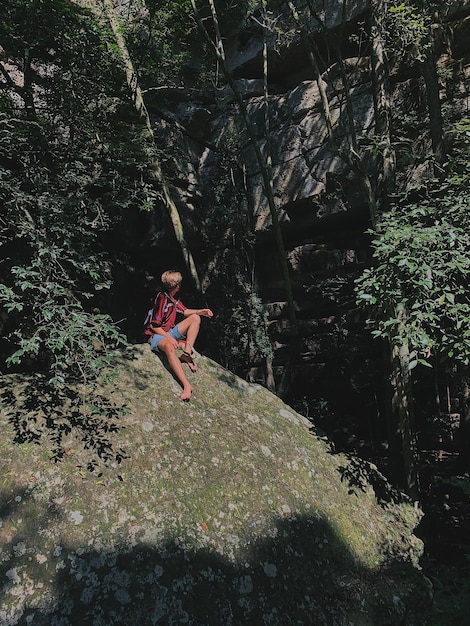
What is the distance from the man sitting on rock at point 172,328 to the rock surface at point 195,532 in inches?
9.8

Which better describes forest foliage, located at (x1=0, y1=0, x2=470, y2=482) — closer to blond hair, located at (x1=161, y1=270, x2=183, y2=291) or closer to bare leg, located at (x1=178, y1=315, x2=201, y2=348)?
blond hair, located at (x1=161, y1=270, x2=183, y2=291)

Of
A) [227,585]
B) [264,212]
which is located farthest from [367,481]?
Result: [264,212]

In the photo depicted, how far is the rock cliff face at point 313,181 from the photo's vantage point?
324 inches

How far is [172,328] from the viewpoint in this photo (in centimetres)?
520

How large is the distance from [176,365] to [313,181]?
5909 mm

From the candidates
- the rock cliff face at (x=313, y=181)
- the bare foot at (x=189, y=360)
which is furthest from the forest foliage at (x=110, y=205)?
the bare foot at (x=189, y=360)

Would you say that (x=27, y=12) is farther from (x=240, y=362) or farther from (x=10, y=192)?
(x=240, y=362)

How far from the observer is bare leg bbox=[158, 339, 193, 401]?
15.7 feet

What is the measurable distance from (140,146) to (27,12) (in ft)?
6.66

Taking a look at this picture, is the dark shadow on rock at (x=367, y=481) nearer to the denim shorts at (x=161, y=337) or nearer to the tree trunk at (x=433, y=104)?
the denim shorts at (x=161, y=337)

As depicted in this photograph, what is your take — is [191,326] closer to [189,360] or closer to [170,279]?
[189,360]

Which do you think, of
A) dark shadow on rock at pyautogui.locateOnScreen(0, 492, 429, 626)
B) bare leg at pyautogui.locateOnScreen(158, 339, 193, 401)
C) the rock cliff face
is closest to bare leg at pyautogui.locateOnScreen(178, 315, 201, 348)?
bare leg at pyautogui.locateOnScreen(158, 339, 193, 401)

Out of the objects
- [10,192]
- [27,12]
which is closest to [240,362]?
[10,192]

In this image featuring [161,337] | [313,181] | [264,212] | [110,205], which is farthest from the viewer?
[264,212]
